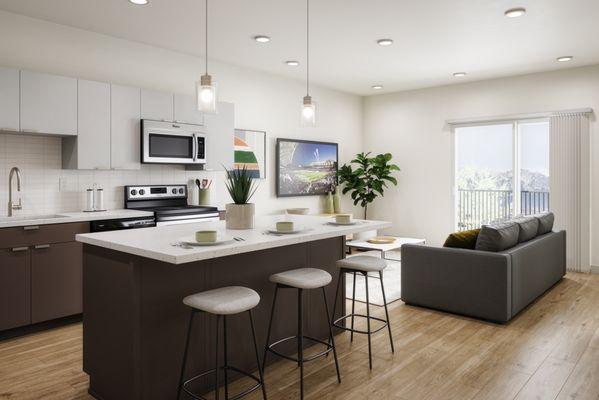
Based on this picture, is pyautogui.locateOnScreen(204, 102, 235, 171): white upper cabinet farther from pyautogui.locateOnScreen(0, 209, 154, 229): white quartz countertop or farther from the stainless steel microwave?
pyautogui.locateOnScreen(0, 209, 154, 229): white quartz countertop

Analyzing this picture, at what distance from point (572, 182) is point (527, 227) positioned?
2087mm

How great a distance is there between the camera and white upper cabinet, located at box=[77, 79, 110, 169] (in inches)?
158

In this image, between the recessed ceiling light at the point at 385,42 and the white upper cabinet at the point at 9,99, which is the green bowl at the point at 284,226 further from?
the recessed ceiling light at the point at 385,42

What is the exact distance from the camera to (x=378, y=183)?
7.28 metres

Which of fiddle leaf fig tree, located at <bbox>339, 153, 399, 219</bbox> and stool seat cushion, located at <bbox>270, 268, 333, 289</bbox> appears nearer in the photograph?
stool seat cushion, located at <bbox>270, 268, 333, 289</bbox>

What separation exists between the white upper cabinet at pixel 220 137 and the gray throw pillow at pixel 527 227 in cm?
310

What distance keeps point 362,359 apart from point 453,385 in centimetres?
62

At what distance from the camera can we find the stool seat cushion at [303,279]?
2.60m

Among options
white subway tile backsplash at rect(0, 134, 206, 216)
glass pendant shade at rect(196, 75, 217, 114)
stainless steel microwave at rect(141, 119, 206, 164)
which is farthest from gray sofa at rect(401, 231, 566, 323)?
white subway tile backsplash at rect(0, 134, 206, 216)

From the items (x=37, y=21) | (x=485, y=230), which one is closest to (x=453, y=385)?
(x=485, y=230)

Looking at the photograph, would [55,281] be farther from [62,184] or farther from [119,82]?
[119,82]

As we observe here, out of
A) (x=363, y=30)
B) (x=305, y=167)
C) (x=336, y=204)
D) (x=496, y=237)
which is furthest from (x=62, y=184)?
(x=336, y=204)

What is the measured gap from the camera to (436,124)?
23.6 feet

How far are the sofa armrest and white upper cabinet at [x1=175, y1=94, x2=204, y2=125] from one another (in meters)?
2.54
